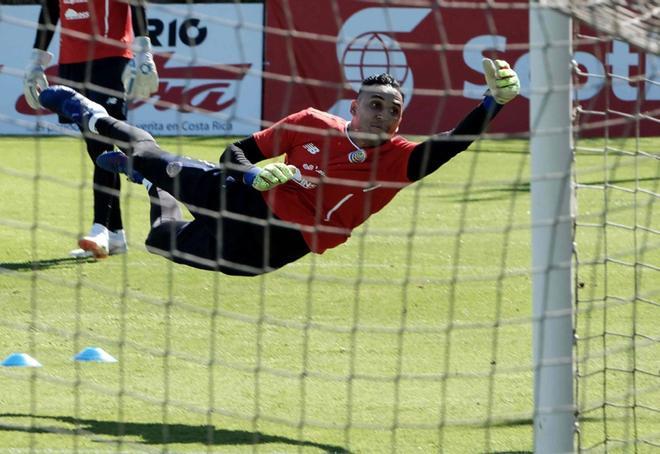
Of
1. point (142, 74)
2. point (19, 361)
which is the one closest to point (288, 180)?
point (19, 361)

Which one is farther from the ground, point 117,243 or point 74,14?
point 74,14

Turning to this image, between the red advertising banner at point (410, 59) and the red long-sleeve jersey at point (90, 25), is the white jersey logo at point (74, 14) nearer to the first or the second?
the red long-sleeve jersey at point (90, 25)

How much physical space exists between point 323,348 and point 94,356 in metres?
1.13

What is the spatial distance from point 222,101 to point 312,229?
1044cm

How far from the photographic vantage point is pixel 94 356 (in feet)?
20.3

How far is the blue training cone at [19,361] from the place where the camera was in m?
6.04

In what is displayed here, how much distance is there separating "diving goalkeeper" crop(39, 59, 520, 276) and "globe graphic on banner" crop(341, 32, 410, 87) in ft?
29.1

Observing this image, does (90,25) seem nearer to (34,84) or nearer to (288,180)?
(34,84)

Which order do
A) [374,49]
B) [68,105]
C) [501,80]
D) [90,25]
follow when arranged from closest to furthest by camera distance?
[501,80] < [68,105] < [90,25] < [374,49]

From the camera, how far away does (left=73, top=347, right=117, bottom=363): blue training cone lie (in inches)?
242

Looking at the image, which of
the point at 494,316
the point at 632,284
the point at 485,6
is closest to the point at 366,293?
the point at 494,316

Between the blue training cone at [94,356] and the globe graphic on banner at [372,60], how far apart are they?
9207 mm

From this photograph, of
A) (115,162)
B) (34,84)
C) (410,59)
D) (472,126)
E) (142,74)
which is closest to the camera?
(472,126)

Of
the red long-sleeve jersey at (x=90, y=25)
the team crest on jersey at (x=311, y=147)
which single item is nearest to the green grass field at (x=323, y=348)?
the team crest on jersey at (x=311, y=147)
